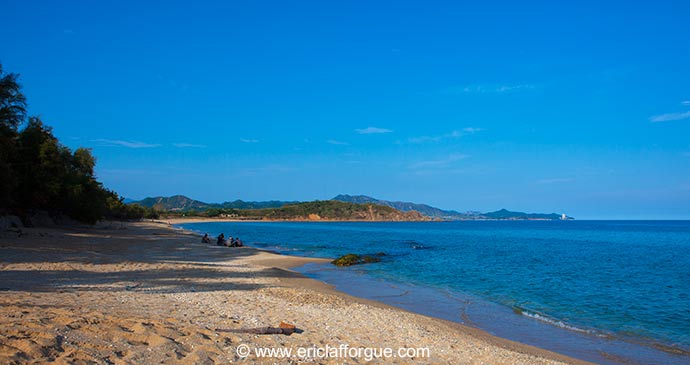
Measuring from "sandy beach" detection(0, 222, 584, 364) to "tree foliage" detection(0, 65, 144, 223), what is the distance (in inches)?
659

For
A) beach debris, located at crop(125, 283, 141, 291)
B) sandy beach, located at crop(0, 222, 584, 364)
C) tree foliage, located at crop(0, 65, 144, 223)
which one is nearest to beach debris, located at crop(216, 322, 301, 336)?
sandy beach, located at crop(0, 222, 584, 364)

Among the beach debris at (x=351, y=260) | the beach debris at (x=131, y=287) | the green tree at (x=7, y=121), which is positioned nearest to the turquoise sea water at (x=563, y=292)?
the beach debris at (x=351, y=260)

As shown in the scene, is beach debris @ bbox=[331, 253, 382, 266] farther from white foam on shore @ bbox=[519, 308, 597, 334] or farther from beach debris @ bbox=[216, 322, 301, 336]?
beach debris @ bbox=[216, 322, 301, 336]

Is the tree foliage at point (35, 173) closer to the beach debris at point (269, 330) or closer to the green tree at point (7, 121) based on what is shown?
the green tree at point (7, 121)

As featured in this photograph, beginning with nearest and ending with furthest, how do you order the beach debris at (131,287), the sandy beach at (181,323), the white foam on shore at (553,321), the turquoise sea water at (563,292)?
1. the sandy beach at (181,323)
2. the beach debris at (131,287)
3. the white foam on shore at (553,321)
4. the turquoise sea water at (563,292)

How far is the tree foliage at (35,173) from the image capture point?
103ft

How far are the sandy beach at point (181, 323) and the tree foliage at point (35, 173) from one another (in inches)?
659

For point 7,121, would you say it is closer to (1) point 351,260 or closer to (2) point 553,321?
(1) point 351,260

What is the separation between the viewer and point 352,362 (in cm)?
844

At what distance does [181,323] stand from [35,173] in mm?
39661

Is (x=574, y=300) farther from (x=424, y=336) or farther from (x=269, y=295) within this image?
(x=269, y=295)

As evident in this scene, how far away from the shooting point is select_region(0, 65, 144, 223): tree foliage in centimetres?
3127

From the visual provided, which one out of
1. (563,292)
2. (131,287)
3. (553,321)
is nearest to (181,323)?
(131,287)

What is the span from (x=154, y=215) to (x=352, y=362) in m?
163
